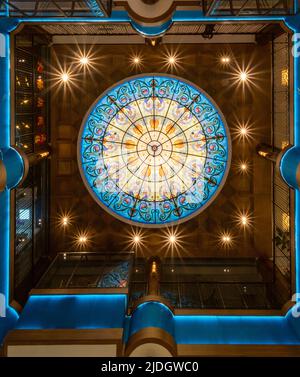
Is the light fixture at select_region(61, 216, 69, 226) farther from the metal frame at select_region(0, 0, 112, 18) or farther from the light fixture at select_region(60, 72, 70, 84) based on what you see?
the metal frame at select_region(0, 0, 112, 18)

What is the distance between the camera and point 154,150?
11.5 meters

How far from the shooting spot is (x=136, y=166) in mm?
11625

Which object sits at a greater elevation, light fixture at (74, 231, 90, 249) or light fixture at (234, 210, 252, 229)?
light fixture at (234, 210, 252, 229)

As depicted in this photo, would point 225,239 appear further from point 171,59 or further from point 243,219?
point 171,59

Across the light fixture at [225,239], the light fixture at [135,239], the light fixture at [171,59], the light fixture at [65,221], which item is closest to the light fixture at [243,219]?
the light fixture at [225,239]

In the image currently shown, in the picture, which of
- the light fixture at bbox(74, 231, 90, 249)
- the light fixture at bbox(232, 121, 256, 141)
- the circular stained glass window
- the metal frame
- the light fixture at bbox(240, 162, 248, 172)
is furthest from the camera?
the light fixture at bbox(74, 231, 90, 249)

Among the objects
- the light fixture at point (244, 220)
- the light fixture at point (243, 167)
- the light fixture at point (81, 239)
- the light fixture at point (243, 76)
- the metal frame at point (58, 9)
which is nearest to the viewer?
the metal frame at point (58, 9)

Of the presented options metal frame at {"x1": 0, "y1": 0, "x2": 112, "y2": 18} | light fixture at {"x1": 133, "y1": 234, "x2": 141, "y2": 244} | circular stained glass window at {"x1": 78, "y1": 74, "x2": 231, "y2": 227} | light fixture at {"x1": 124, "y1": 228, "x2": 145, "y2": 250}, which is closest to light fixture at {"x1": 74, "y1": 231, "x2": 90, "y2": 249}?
circular stained glass window at {"x1": 78, "y1": 74, "x2": 231, "y2": 227}

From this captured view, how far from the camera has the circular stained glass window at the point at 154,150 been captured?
36.8ft

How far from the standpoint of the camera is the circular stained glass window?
441 inches

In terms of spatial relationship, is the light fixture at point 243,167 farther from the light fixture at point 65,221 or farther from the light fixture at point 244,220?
the light fixture at point 65,221

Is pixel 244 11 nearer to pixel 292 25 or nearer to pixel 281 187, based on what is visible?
pixel 292 25

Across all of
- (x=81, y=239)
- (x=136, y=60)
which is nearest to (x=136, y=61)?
(x=136, y=60)

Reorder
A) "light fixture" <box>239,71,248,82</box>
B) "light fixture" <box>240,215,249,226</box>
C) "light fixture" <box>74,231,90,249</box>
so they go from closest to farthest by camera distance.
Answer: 1. "light fixture" <box>239,71,248,82</box>
2. "light fixture" <box>240,215,249,226</box>
3. "light fixture" <box>74,231,90,249</box>
